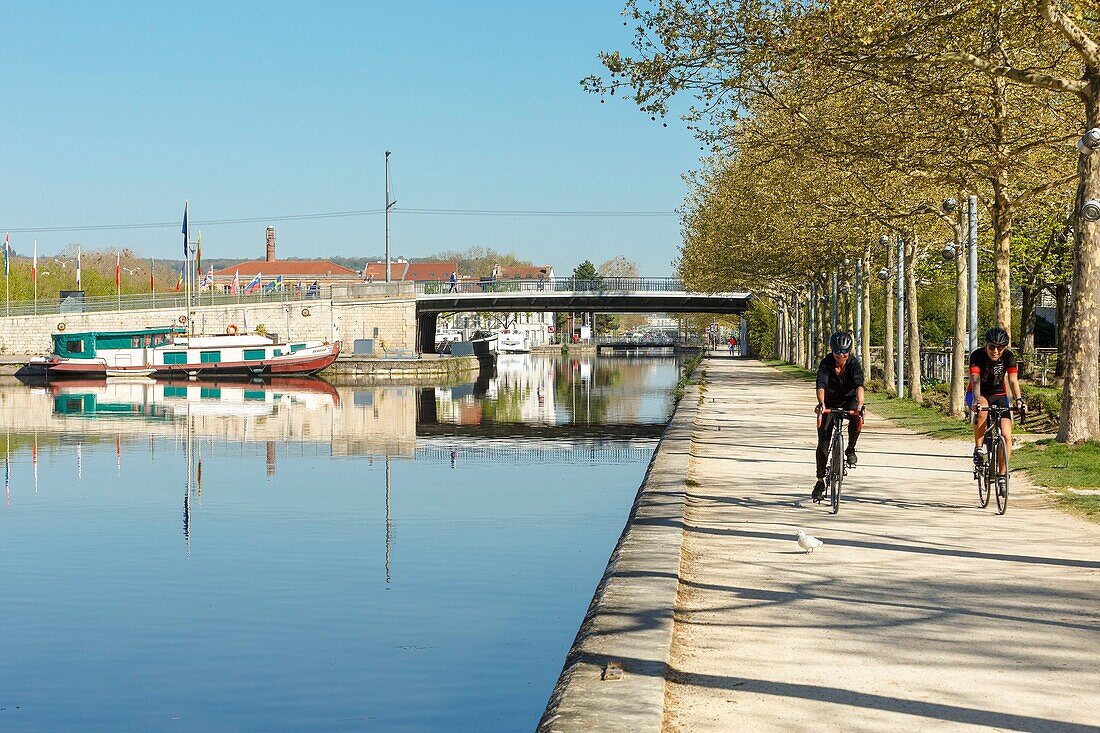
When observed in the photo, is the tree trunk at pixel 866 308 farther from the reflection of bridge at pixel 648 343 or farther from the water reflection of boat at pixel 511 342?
the reflection of bridge at pixel 648 343

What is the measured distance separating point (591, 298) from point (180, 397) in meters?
44.9

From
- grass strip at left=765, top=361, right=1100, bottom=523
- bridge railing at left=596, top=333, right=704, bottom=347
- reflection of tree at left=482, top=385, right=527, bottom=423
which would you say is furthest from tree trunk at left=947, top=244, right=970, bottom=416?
bridge railing at left=596, top=333, right=704, bottom=347

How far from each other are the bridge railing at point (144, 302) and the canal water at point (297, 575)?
5794 cm

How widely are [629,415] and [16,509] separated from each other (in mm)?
25341

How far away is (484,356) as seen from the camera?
4365 inches

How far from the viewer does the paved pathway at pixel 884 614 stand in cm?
657

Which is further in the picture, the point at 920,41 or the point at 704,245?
the point at 704,245

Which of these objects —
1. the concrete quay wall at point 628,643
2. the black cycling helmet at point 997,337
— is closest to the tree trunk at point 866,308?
the black cycling helmet at point 997,337

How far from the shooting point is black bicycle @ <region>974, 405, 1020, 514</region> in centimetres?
1367

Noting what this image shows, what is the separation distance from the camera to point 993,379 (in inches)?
557

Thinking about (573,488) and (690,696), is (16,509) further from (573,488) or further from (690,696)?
(690,696)

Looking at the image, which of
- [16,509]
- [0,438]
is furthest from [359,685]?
[0,438]

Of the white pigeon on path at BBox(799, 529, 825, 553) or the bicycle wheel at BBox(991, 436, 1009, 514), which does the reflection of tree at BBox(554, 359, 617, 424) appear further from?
the white pigeon on path at BBox(799, 529, 825, 553)

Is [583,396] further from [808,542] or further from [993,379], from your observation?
[808,542]
